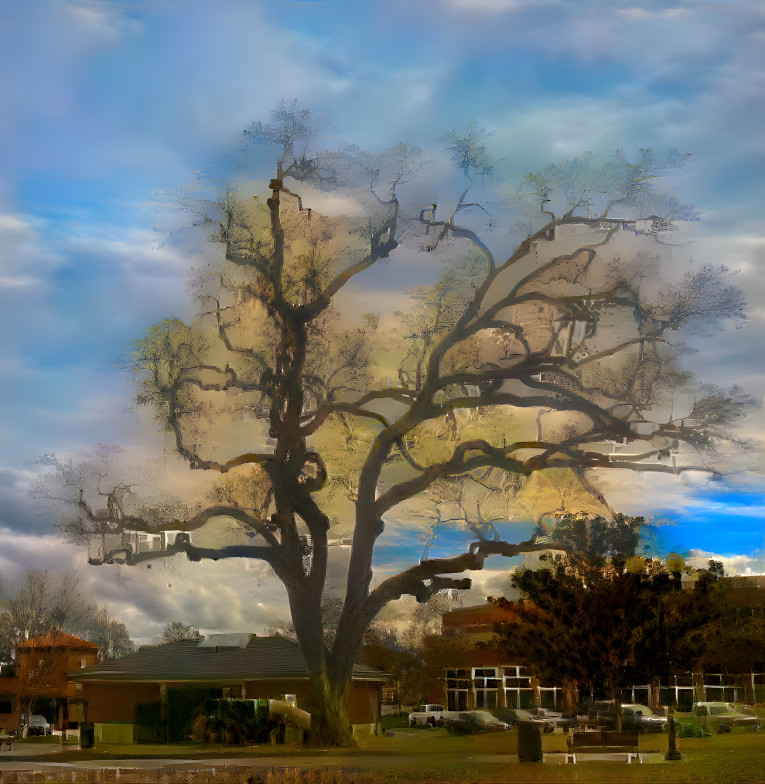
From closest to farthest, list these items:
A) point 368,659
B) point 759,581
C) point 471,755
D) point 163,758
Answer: point 471,755
point 163,758
point 368,659
point 759,581

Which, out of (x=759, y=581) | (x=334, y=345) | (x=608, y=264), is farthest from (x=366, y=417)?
(x=759, y=581)

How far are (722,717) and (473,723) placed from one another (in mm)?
10963

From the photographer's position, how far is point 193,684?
162 ft

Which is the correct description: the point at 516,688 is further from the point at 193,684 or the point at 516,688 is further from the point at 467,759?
the point at 467,759

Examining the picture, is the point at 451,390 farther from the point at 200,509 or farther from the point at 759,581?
the point at 759,581

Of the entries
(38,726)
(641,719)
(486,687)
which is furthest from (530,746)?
(38,726)

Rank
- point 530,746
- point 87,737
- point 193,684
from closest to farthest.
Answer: point 530,746 < point 87,737 < point 193,684

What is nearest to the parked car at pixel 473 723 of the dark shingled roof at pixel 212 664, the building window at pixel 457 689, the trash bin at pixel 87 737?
the dark shingled roof at pixel 212 664

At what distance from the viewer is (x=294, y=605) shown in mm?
39531

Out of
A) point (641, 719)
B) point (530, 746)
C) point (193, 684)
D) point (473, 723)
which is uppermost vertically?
point (193, 684)

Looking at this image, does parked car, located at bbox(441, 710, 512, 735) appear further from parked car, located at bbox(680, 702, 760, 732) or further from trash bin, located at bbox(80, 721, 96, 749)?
trash bin, located at bbox(80, 721, 96, 749)

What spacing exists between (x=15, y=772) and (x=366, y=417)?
1713 centimetres

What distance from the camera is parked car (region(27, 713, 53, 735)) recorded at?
3036 inches

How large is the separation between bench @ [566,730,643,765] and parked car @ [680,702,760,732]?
1445cm
